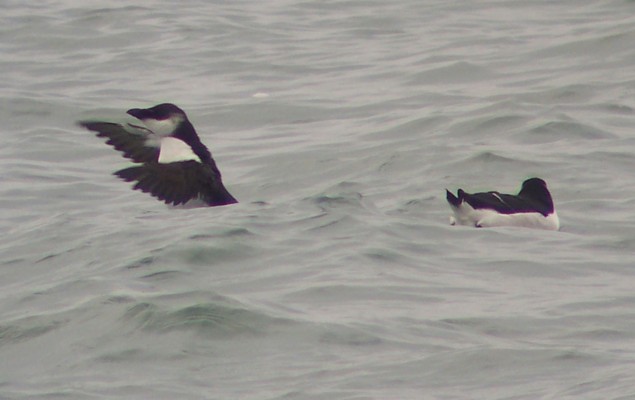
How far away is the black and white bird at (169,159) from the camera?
1034 centimetres

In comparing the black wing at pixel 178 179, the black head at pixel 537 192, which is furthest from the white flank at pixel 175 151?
the black head at pixel 537 192

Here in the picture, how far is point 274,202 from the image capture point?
11.3m

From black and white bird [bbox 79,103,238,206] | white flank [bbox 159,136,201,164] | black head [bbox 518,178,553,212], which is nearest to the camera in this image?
black head [bbox 518,178,553,212]

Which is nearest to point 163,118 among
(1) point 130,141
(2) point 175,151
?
(2) point 175,151

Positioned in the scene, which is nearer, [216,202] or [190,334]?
[190,334]

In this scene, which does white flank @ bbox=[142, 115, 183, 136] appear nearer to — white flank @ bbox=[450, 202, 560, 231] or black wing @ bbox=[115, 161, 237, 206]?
black wing @ bbox=[115, 161, 237, 206]

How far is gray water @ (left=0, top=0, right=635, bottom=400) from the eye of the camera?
A: 704 cm

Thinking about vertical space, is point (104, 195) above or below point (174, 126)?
below

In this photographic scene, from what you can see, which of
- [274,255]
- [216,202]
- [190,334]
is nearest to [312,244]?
[274,255]

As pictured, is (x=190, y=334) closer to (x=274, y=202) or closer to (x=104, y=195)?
(x=274, y=202)

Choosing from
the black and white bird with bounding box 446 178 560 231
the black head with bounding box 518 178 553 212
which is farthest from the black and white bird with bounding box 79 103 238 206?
the black head with bounding box 518 178 553 212

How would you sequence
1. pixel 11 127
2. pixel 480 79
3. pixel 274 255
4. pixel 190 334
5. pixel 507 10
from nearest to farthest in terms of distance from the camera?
pixel 190 334 < pixel 274 255 < pixel 11 127 < pixel 480 79 < pixel 507 10

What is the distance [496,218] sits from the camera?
1009 cm

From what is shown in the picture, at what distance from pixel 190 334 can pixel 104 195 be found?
4.68 m
